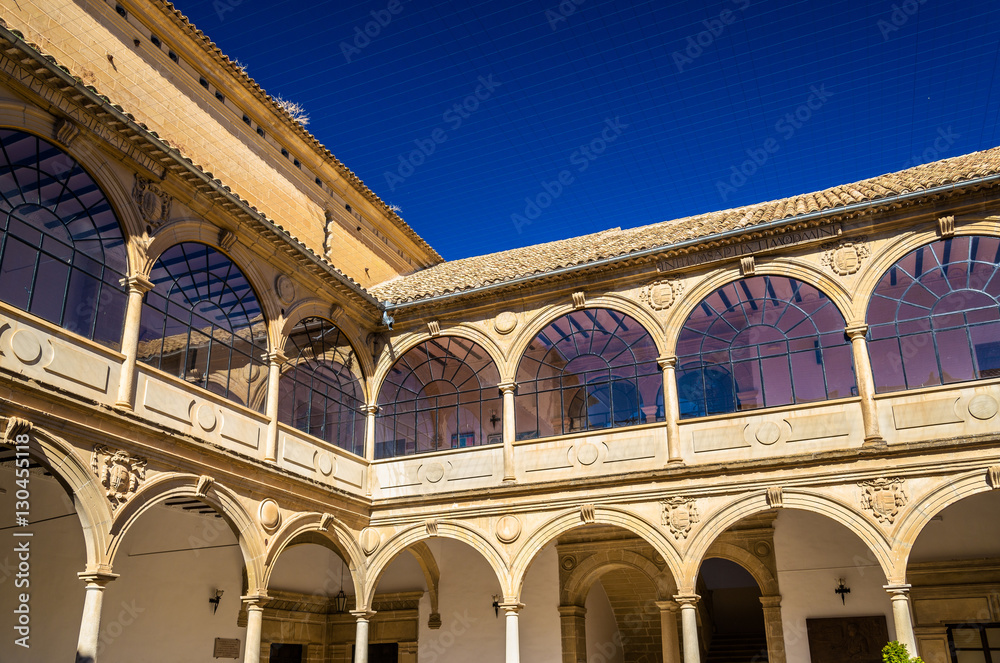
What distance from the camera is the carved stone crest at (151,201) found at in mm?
10180

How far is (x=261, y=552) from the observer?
1136 cm

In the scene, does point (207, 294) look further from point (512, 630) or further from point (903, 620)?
point (903, 620)

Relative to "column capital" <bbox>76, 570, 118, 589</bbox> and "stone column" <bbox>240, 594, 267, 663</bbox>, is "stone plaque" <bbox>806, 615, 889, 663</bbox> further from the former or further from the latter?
"column capital" <bbox>76, 570, 118, 589</bbox>

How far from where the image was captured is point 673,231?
14.5m

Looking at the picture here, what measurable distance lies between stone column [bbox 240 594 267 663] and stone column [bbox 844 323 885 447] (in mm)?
8317

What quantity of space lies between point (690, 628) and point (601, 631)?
5.12 meters

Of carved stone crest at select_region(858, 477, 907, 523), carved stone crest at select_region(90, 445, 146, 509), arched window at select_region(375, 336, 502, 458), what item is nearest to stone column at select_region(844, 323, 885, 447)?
carved stone crest at select_region(858, 477, 907, 523)

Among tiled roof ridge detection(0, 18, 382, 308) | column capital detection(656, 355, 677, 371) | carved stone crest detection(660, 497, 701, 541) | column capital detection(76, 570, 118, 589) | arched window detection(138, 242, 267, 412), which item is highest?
tiled roof ridge detection(0, 18, 382, 308)

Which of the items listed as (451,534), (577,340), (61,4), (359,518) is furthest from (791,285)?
(61,4)

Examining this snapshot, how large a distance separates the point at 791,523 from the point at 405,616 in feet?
23.8

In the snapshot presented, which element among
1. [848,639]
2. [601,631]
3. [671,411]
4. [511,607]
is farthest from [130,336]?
[848,639]

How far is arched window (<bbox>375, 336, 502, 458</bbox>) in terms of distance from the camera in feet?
48.2

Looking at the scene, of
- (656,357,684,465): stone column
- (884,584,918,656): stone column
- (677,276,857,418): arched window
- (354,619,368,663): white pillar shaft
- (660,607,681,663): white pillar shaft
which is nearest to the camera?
(884,584,918,656): stone column

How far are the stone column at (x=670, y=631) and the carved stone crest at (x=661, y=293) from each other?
16.7 feet
